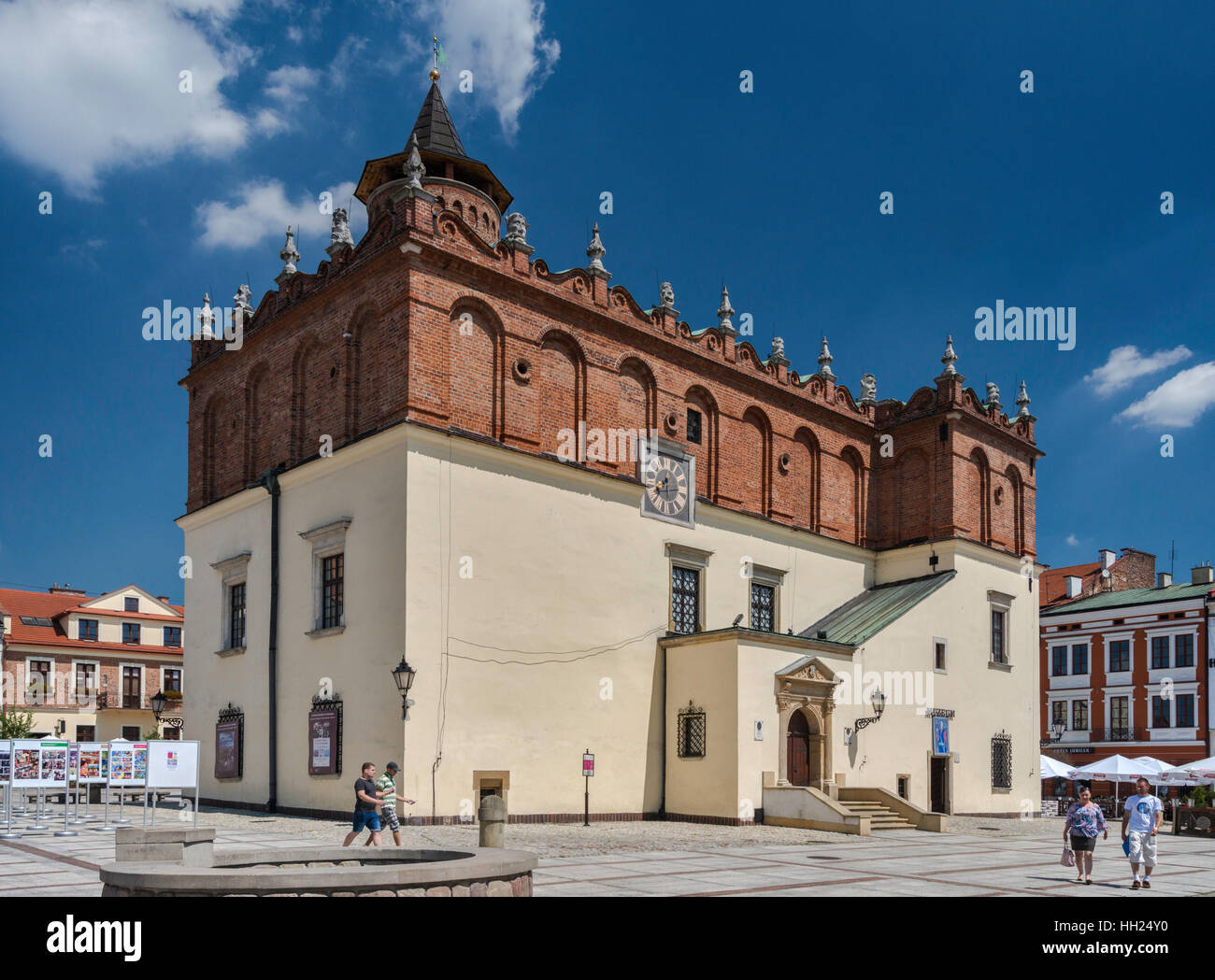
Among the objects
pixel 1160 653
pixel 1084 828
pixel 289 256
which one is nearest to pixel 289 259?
pixel 289 256

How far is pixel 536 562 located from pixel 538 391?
417 cm

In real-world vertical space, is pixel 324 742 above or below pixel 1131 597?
below

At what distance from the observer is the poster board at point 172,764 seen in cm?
1906

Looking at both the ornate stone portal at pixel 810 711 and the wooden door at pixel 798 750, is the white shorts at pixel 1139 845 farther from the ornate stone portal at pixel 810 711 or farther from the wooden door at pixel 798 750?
the wooden door at pixel 798 750

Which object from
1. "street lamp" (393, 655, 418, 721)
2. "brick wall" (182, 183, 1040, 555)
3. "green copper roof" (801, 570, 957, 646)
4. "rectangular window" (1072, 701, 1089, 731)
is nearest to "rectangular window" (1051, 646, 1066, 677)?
"rectangular window" (1072, 701, 1089, 731)

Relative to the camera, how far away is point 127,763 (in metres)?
20.4

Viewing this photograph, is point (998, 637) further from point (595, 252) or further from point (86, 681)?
point (86, 681)

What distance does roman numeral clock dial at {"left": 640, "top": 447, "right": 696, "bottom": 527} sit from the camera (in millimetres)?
28812

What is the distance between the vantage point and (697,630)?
29.5 metres

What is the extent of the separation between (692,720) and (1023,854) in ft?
29.4

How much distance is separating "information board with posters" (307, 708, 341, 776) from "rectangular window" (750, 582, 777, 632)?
1218cm

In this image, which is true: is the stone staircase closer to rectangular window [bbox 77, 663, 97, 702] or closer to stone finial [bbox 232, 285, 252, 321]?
stone finial [bbox 232, 285, 252, 321]
